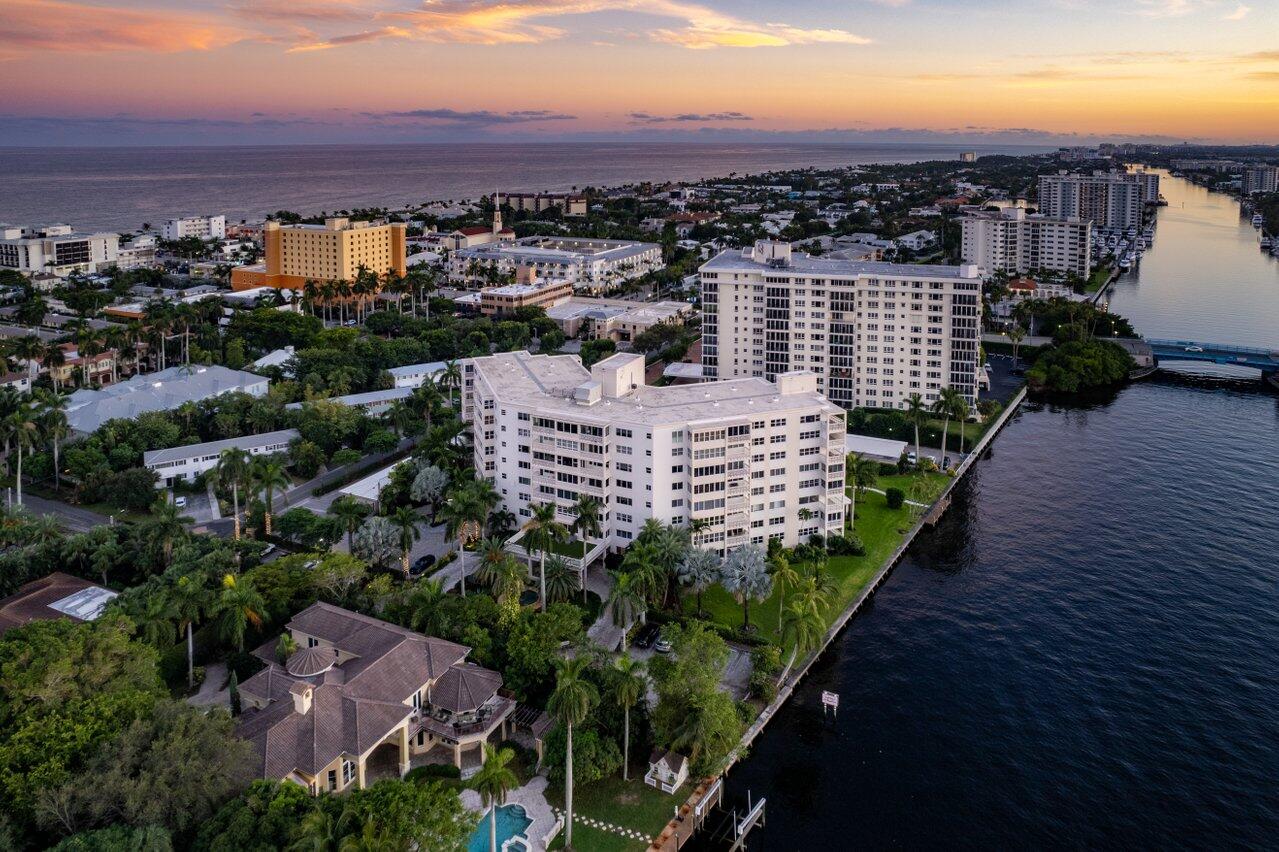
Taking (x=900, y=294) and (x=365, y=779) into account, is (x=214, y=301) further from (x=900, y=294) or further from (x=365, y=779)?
(x=365, y=779)

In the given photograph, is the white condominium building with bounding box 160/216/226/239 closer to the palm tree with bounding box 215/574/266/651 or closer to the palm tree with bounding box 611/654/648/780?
the palm tree with bounding box 215/574/266/651

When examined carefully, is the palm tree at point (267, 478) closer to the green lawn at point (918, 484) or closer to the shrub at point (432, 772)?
the shrub at point (432, 772)

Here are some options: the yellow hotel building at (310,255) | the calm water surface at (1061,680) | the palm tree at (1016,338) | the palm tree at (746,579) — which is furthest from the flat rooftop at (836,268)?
the yellow hotel building at (310,255)

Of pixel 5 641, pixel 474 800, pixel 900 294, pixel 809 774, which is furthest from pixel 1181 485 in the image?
pixel 5 641

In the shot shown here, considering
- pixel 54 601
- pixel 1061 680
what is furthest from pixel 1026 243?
pixel 54 601

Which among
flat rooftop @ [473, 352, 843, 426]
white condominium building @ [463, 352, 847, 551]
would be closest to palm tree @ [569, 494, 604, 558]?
white condominium building @ [463, 352, 847, 551]

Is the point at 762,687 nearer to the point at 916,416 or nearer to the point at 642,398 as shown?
the point at 642,398
